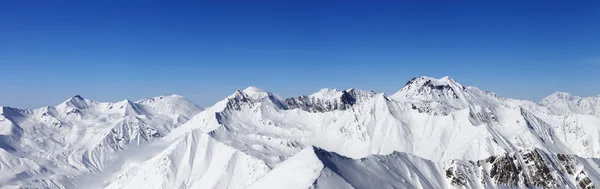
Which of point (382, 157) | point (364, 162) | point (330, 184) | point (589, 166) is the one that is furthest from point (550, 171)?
point (330, 184)

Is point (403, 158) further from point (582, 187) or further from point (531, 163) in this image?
point (582, 187)

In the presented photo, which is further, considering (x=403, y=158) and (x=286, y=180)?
(x=403, y=158)

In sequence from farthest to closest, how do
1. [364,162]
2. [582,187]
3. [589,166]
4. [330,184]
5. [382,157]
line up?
[589,166]
[582,187]
[382,157]
[364,162]
[330,184]

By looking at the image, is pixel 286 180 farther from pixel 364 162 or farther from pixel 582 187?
pixel 582 187

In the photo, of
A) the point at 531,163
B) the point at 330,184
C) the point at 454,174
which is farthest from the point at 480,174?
the point at 330,184

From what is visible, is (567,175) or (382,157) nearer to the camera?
(382,157)

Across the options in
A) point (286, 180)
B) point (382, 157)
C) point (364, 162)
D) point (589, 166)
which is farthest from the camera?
point (589, 166)
